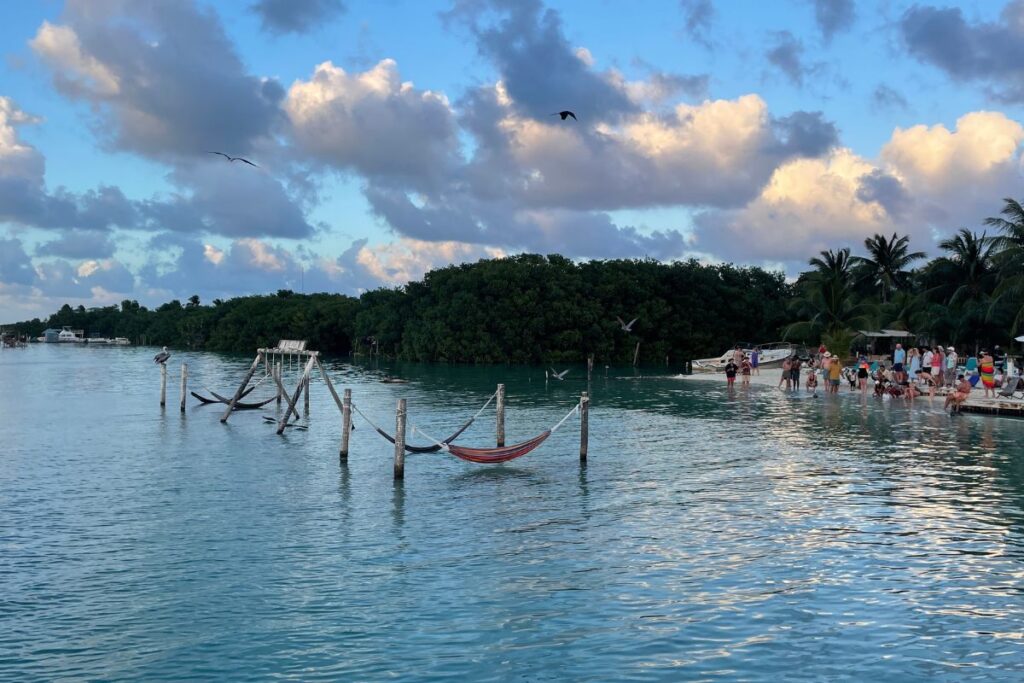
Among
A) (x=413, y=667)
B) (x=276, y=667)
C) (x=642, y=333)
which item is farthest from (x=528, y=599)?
(x=642, y=333)

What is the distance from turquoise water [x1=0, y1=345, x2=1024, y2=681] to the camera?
43.3 ft

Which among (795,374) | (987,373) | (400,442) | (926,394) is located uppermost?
(987,373)

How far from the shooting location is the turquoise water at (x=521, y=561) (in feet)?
43.3

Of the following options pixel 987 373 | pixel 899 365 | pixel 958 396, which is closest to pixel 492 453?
pixel 958 396

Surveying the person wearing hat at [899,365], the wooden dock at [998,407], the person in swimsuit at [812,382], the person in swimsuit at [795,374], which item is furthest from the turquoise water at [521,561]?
the person in swimsuit at [795,374]

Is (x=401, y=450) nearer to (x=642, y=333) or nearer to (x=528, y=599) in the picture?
(x=528, y=599)

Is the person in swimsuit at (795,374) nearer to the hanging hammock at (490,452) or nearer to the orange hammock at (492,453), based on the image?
the hanging hammock at (490,452)

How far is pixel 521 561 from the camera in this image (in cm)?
1802

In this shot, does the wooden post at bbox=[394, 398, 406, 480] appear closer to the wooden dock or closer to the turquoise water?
the turquoise water

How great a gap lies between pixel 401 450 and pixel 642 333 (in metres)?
91.7

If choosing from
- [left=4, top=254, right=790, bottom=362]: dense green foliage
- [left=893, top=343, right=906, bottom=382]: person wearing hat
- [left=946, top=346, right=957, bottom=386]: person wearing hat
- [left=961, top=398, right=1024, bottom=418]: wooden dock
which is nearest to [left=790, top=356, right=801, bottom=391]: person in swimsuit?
[left=893, top=343, right=906, bottom=382]: person wearing hat

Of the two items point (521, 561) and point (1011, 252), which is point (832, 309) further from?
point (521, 561)

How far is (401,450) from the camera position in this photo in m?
26.5

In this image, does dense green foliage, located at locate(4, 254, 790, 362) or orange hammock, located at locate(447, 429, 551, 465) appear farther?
dense green foliage, located at locate(4, 254, 790, 362)
